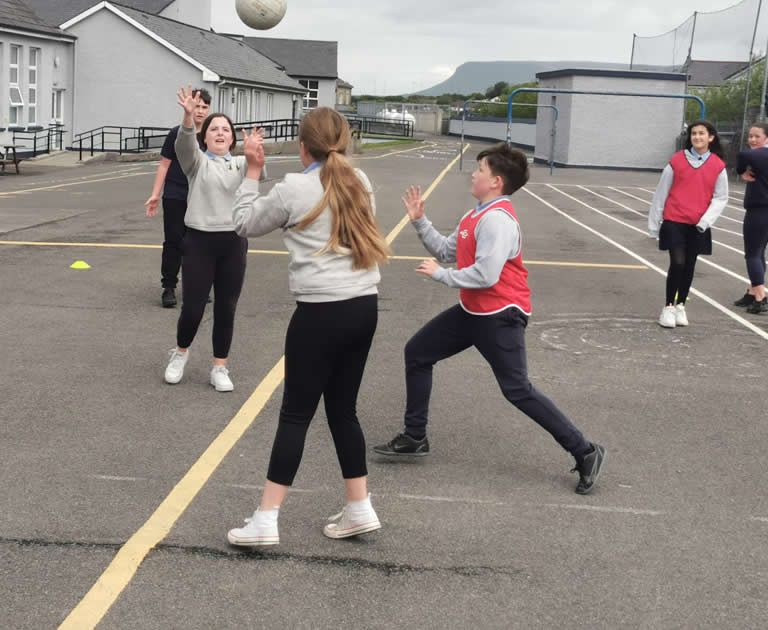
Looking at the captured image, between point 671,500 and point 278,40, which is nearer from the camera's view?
point 671,500

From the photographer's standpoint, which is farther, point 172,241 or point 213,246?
point 172,241

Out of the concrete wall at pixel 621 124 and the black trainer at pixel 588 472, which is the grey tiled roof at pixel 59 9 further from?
the black trainer at pixel 588 472

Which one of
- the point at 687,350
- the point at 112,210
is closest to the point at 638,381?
the point at 687,350

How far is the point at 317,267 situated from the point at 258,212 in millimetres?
313

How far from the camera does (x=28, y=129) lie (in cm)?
3850

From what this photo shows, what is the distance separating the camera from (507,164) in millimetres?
5004

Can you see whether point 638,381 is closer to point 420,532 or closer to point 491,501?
point 491,501

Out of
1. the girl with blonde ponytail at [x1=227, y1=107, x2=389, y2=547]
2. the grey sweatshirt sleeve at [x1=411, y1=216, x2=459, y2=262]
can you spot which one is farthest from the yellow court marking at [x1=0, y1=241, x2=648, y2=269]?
the girl with blonde ponytail at [x1=227, y1=107, x2=389, y2=547]

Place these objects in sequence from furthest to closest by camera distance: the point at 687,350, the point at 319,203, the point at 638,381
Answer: the point at 687,350 < the point at 638,381 < the point at 319,203

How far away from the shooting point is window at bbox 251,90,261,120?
56.2 m

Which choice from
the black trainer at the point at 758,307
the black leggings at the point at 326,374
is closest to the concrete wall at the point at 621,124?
the black trainer at the point at 758,307

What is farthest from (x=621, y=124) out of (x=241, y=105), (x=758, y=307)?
(x=758, y=307)

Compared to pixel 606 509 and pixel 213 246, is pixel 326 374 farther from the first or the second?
pixel 213 246

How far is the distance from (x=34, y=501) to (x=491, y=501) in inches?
81.6
